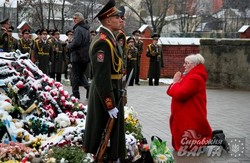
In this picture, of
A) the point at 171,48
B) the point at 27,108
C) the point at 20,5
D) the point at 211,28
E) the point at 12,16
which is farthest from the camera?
the point at 211,28

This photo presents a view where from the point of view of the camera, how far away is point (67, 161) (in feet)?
15.5

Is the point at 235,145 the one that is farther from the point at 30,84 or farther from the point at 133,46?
the point at 133,46

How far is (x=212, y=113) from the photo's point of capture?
10477mm

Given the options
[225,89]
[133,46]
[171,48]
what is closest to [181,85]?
[225,89]

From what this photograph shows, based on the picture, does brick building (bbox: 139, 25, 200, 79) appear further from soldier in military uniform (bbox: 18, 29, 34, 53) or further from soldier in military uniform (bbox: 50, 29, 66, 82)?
soldier in military uniform (bbox: 18, 29, 34, 53)

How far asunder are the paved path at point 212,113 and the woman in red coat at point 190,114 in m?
0.25

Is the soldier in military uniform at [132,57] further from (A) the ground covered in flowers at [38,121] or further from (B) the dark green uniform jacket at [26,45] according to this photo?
(A) the ground covered in flowers at [38,121]

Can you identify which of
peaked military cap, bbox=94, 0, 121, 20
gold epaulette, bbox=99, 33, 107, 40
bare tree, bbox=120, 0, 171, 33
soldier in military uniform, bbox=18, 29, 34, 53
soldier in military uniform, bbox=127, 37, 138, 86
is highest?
bare tree, bbox=120, 0, 171, 33

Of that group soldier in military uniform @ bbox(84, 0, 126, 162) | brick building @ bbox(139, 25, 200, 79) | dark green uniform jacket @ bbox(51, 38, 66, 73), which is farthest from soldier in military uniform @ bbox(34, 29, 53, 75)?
soldier in military uniform @ bbox(84, 0, 126, 162)

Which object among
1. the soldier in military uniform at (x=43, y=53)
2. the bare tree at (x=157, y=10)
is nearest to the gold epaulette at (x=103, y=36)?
the soldier in military uniform at (x=43, y=53)

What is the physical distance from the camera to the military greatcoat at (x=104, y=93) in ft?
16.1

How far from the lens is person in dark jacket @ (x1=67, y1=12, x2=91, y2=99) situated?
10.7 meters

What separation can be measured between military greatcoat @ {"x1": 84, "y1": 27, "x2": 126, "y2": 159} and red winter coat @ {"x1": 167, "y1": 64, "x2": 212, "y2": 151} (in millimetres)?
1963

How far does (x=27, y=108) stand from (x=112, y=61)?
1943 mm
